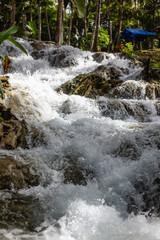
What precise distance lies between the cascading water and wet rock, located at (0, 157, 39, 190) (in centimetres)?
14

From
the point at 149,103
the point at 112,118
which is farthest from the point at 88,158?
the point at 149,103

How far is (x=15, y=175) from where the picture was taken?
11.5 ft

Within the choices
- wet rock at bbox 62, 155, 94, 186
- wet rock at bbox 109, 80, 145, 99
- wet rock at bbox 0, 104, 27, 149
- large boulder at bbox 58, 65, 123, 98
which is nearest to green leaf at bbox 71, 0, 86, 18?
wet rock at bbox 62, 155, 94, 186

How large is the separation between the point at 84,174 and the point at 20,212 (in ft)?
4.74

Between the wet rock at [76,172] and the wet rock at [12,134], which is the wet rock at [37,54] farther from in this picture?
the wet rock at [76,172]

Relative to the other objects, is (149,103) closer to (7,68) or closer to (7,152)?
(7,152)

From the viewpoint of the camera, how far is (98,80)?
966 centimetres

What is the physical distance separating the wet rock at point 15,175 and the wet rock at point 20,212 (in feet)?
0.64

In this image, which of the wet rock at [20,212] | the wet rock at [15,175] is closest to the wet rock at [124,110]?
the wet rock at [15,175]

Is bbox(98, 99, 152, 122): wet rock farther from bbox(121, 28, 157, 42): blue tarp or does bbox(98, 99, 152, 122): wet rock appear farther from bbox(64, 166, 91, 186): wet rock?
bbox(121, 28, 157, 42): blue tarp

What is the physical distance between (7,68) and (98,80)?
4.36m

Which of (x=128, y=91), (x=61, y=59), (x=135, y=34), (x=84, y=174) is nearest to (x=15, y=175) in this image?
(x=84, y=174)

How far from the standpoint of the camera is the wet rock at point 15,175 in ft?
11.2

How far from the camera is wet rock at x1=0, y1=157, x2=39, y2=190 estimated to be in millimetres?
3400
